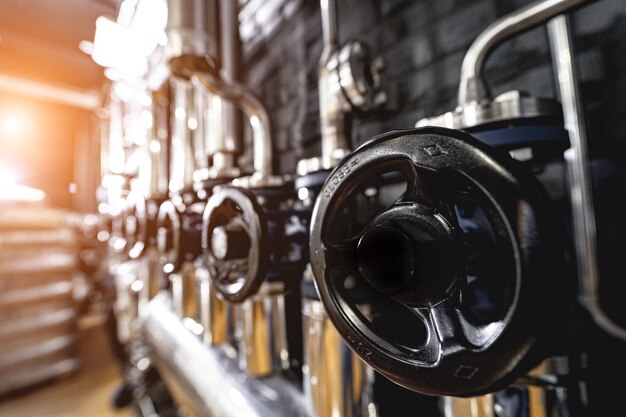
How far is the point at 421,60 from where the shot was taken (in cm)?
66

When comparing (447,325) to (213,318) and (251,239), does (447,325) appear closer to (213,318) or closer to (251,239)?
(251,239)

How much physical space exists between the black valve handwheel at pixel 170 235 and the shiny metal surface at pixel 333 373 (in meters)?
0.37

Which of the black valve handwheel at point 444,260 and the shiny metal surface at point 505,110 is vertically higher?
the shiny metal surface at point 505,110

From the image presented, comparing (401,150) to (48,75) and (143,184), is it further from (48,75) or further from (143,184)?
(48,75)

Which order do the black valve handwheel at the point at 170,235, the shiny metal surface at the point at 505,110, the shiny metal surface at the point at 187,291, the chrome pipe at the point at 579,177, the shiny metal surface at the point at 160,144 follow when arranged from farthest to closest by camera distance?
the shiny metal surface at the point at 160,144 → the shiny metal surface at the point at 187,291 → the black valve handwheel at the point at 170,235 → the chrome pipe at the point at 579,177 → the shiny metal surface at the point at 505,110

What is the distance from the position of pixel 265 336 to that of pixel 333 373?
23cm

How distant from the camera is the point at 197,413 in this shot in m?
0.76

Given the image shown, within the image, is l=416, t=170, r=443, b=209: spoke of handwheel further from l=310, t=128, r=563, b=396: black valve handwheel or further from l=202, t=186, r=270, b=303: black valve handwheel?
l=202, t=186, r=270, b=303: black valve handwheel

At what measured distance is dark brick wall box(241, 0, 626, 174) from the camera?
0.45 metres

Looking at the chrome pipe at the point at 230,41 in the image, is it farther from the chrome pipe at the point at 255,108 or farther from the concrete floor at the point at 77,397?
the concrete floor at the point at 77,397

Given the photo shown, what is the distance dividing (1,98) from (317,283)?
458cm

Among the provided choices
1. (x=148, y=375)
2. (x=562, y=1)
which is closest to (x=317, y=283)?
(x=562, y=1)

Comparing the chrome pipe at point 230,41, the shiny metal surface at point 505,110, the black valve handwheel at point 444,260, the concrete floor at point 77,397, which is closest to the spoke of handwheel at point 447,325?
the black valve handwheel at point 444,260

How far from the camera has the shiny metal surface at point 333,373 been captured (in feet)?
1.47
